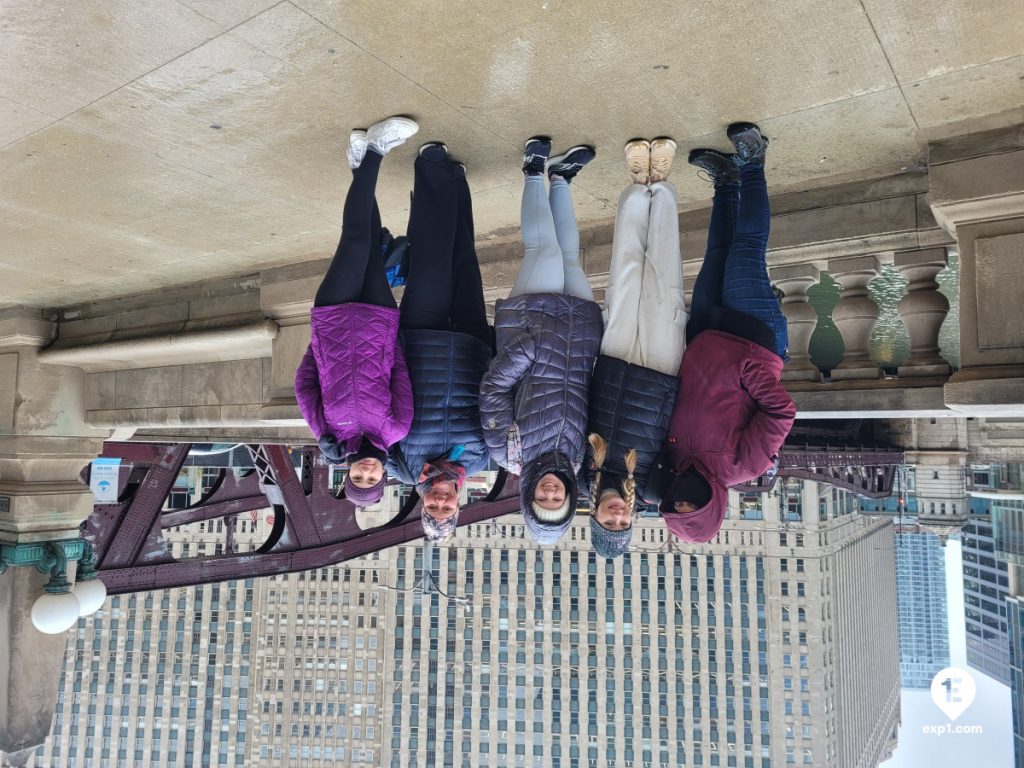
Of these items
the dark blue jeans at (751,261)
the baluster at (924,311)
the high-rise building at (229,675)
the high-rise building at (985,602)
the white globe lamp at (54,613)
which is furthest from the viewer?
the high-rise building at (985,602)

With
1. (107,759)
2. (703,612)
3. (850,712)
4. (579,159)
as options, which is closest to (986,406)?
(579,159)

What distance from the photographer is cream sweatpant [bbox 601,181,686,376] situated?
11.3 feet

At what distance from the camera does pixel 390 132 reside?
3295 mm

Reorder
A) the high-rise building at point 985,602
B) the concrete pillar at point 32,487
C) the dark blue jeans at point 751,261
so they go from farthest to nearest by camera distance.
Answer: the high-rise building at point 985,602 → the concrete pillar at point 32,487 → the dark blue jeans at point 751,261

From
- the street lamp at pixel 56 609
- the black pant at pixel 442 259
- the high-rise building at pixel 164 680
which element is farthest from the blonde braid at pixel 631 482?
the high-rise building at pixel 164 680

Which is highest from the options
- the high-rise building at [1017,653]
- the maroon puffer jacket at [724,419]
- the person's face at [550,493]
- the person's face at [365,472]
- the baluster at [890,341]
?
the baluster at [890,341]

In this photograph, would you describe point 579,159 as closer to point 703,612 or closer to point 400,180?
point 400,180

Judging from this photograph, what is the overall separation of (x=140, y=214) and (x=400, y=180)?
180cm

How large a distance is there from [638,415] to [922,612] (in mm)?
194210

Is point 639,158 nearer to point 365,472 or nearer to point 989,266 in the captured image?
point 989,266

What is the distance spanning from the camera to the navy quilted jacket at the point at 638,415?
332 cm

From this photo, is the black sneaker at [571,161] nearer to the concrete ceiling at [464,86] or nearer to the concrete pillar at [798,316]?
the concrete ceiling at [464,86]

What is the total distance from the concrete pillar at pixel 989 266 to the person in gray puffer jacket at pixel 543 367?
1.61m

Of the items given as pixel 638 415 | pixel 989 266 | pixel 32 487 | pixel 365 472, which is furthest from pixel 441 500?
pixel 32 487
